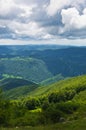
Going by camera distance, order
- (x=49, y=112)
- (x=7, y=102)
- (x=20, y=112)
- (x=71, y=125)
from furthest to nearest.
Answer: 1. (x=20, y=112)
2. (x=7, y=102)
3. (x=49, y=112)
4. (x=71, y=125)

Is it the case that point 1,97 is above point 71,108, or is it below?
above

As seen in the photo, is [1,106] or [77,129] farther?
[1,106]

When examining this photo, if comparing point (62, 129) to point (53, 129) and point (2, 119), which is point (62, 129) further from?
point (2, 119)

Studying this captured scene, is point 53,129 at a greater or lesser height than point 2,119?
greater

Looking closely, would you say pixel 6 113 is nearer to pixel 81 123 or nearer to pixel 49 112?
pixel 49 112

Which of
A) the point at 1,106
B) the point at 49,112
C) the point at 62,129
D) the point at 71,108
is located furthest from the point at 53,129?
the point at 71,108

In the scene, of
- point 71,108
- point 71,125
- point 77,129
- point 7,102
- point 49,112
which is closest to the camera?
point 77,129

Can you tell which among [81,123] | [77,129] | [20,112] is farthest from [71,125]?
[20,112]

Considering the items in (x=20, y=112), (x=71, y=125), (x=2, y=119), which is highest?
(x=71, y=125)

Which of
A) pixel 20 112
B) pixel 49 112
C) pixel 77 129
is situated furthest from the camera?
pixel 20 112
